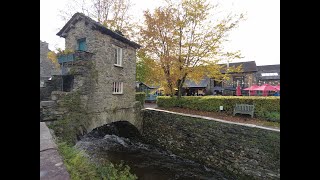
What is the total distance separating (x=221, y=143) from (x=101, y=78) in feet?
24.5

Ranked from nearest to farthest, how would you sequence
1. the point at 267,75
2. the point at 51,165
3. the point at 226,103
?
the point at 51,165 → the point at 226,103 → the point at 267,75

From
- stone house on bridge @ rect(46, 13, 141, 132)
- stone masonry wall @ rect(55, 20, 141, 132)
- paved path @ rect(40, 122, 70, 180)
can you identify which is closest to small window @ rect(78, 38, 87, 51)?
stone house on bridge @ rect(46, 13, 141, 132)

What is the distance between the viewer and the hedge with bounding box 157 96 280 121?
35.2 feet

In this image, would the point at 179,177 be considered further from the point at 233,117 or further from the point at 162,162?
the point at 233,117

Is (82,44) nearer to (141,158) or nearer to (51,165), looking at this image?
(141,158)

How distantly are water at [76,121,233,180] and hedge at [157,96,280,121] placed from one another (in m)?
4.11

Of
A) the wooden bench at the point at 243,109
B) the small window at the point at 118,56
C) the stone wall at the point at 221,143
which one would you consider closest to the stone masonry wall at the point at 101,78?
the small window at the point at 118,56

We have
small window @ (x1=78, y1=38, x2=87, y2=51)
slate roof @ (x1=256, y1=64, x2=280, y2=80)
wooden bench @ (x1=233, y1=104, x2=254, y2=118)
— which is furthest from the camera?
slate roof @ (x1=256, y1=64, x2=280, y2=80)

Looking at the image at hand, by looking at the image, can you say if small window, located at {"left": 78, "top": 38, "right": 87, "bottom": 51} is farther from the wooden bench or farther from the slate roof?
the slate roof

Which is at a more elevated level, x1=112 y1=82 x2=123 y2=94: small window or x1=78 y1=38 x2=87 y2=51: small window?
x1=78 y1=38 x2=87 y2=51: small window

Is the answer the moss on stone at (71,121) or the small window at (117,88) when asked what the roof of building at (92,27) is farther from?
the moss on stone at (71,121)

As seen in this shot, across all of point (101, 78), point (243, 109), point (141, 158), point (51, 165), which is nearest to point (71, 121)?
point (101, 78)

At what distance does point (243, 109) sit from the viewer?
37.4 ft
